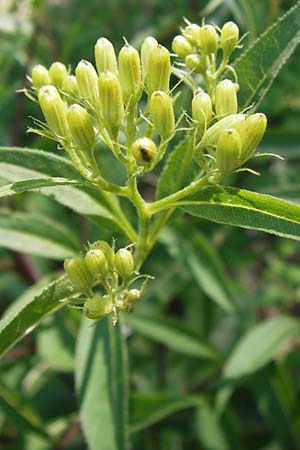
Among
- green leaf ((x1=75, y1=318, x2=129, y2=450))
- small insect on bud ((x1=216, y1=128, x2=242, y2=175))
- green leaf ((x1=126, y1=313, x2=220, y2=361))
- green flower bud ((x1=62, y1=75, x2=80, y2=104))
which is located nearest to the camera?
small insect on bud ((x1=216, y1=128, x2=242, y2=175))

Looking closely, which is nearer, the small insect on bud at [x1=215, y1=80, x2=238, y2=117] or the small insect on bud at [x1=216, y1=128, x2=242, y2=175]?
the small insect on bud at [x1=216, y1=128, x2=242, y2=175]

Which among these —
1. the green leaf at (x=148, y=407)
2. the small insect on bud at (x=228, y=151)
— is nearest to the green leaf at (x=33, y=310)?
the small insect on bud at (x=228, y=151)

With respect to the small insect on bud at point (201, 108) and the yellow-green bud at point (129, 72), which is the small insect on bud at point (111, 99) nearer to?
the yellow-green bud at point (129, 72)

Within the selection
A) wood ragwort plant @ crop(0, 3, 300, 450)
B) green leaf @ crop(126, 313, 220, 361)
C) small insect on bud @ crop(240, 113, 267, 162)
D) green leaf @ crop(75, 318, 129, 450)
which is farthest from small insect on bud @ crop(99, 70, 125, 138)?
green leaf @ crop(126, 313, 220, 361)

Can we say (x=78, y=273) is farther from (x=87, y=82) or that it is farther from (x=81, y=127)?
(x=87, y=82)

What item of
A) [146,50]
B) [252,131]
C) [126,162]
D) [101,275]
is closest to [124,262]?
[101,275]

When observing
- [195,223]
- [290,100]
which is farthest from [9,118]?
[290,100]

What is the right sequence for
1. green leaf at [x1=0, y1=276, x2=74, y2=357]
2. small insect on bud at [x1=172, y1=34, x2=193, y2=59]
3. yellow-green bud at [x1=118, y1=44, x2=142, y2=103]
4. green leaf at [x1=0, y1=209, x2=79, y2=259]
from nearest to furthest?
yellow-green bud at [x1=118, y1=44, x2=142, y2=103] < green leaf at [x1=0, y1=276, x2=74, y2=357] < small insect on bud at [x1=172, y1=34, x2=193, y2=59] < green leaf at [x1=0, y1=209, x2=79, y2=259]

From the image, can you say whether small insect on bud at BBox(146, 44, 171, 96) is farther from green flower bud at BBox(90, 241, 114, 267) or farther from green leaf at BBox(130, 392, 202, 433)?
green leaf at BBox(130, 392, 202, 433)
